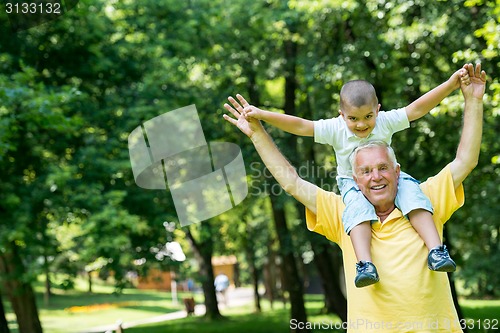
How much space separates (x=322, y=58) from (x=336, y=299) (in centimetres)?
560

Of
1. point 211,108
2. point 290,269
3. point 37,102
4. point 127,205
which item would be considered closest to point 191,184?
point 211,108

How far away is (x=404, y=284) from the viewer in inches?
113

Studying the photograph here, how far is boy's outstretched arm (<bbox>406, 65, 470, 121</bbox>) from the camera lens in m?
3.11

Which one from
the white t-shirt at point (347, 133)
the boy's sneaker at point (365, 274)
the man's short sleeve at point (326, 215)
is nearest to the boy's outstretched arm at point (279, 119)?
the white t-shirt at point (347, 133)

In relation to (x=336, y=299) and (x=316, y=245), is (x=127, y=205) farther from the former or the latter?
(x=336, y=299)

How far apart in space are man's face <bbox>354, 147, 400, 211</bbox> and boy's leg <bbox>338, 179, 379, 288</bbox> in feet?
0.15

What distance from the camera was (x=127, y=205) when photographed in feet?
41.3

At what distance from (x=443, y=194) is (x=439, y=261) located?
391 millimetres

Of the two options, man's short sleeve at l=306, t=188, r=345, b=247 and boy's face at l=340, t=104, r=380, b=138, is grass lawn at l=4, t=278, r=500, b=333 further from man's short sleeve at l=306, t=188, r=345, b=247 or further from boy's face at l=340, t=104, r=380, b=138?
man's short sleeve at l=306, t=188, r=345, b=247

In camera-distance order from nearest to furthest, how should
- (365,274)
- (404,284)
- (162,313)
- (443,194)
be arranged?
(365,274)
(404,284)
(443,194)
(162,313)

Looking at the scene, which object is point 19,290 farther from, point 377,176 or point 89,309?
point 89,309

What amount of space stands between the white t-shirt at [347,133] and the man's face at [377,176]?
1.45ft

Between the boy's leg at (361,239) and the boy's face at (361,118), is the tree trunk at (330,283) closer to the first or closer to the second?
the boy's face at (361,118)

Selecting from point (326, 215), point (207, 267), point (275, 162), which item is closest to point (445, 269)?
point (326, 215)
